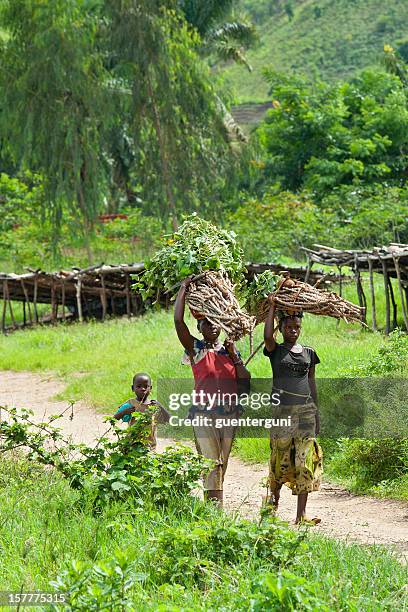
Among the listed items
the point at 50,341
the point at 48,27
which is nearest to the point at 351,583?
the point at 50,341

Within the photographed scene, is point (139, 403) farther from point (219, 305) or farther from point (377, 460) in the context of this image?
point (377, 460)

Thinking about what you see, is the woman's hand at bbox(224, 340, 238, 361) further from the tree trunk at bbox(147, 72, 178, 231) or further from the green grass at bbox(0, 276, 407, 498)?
the tree trunk at bbox(147, 72, 178, 231)

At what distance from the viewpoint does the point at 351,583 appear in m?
4.88

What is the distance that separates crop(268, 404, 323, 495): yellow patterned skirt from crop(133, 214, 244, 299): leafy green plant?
1063mm

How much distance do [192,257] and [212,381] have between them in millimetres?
857

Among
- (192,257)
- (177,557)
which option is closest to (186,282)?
(192,257)

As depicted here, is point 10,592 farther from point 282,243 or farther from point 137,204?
point 137,204

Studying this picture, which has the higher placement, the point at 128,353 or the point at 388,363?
the point at 388,363

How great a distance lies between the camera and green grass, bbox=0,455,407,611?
15.8ft

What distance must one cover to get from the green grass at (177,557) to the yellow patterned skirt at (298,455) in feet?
2.47

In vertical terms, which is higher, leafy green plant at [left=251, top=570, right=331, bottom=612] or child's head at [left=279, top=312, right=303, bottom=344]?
child's head at [left=279, top=312, right=303, bottom=344]

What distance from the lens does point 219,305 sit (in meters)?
6.29

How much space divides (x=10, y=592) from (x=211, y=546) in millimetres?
1102

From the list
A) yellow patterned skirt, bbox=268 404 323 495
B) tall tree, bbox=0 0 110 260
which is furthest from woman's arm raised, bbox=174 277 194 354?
tall tree, bbox=0 0 110 260
